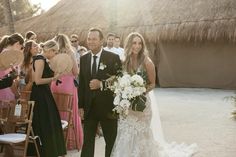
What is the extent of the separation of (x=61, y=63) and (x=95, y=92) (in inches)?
42.8

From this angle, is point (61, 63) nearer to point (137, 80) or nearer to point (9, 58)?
point (9, 58)

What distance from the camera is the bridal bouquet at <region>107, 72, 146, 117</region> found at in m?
6.42

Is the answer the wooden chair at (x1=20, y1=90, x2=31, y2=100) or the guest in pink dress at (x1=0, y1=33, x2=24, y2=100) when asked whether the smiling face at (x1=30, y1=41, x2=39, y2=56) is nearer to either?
the guest in pink dress at (x1=0, y1=33, x2=24, y2=100)

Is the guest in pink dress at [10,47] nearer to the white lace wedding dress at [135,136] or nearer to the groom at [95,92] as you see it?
the groom at [95,92]

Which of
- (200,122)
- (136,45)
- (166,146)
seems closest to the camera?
(136,45)

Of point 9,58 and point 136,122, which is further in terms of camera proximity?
point 136,122

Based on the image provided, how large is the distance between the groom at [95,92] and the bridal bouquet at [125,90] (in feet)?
0.35

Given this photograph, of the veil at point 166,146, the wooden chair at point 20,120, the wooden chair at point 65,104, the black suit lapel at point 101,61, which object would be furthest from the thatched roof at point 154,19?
the wooden chair at point 20,120

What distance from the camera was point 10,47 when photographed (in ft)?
23.9

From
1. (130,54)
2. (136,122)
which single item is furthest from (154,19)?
(136,122)

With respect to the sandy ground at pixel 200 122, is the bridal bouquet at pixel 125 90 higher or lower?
higher

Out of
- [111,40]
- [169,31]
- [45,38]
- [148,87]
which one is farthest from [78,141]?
[45,38]

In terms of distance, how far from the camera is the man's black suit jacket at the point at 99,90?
640cm

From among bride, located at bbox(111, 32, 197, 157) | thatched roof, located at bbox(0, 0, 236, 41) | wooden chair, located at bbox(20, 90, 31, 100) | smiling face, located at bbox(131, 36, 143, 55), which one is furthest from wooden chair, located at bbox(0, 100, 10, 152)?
thatched roof, located at bbox(0, 0, 236, 41)
